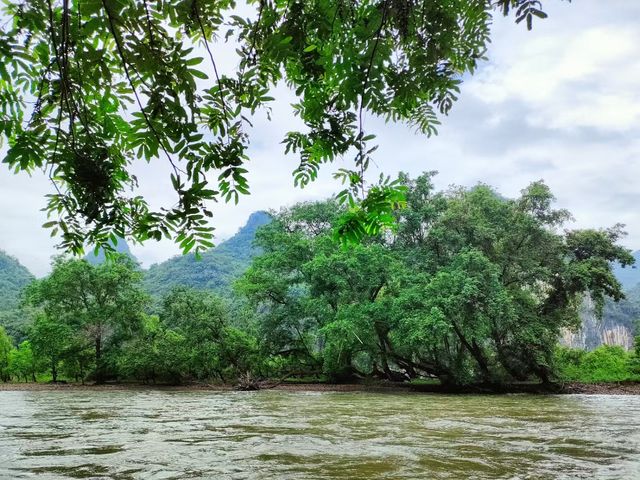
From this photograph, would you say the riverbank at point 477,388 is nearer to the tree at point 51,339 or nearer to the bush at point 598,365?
the bush at point 598,365

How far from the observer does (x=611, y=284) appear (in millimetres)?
19594

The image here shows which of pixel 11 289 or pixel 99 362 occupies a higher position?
pixel 11 289

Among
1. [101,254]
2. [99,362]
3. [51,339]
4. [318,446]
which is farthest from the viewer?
[101,254]

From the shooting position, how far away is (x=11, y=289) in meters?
57.2

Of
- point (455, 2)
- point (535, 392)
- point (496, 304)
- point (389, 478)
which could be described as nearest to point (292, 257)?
point (496, 304)

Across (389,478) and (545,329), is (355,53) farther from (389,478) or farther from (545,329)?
(545,329)

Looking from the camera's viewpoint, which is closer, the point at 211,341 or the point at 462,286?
the point at 462,286

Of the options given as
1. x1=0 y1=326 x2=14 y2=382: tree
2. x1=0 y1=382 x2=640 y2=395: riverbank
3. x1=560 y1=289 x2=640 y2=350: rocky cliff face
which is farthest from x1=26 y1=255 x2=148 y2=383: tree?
x1=560 y1=289 x2=640 y2=350: rocky cliff face

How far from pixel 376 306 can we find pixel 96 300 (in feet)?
50.8

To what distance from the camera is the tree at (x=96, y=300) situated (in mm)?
24953

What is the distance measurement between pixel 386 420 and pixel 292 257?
1609 centimetres

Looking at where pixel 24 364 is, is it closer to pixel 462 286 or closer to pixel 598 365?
pixel 462 286

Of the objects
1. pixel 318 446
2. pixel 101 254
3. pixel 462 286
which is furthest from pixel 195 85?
pixel 101 254

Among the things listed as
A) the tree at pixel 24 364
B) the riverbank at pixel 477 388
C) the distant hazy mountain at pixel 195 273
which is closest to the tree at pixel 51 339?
the tree at pixel 24 364
